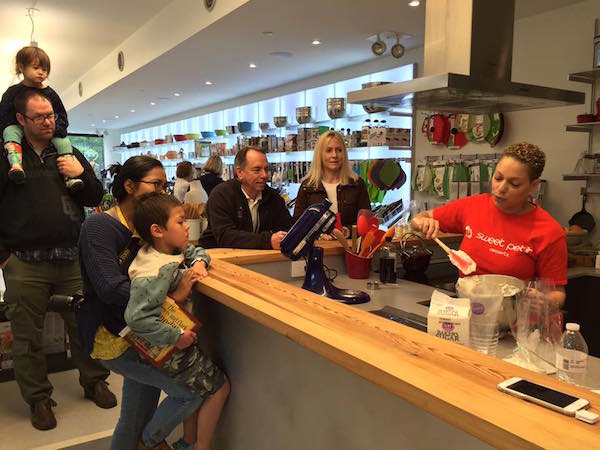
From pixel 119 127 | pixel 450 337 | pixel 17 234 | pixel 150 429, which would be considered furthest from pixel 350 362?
pixel 119 127

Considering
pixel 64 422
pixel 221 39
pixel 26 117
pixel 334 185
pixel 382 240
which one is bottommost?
pixel 64 422

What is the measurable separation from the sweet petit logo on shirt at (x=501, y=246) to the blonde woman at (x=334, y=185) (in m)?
1.28

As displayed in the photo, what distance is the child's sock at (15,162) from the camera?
2.63m

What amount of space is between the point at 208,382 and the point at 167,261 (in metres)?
0.53

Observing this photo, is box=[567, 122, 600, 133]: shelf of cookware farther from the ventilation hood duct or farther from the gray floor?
the gray floor

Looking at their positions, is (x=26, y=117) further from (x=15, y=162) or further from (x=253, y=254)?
(x=253, y=254)

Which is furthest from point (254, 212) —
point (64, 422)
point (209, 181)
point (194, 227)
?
point (209, 181)

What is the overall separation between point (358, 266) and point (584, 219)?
2354 mm

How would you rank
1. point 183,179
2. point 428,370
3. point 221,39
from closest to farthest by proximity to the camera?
point 428,370
point 221,39
point 183,179

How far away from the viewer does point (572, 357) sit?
4.02 feet

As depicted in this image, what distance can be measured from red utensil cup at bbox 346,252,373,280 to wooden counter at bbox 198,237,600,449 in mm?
861

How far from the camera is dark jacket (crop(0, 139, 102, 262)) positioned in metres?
2.77

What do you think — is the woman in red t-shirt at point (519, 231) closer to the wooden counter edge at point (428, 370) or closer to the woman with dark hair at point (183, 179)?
the wooden counter edge at point (428, 370)

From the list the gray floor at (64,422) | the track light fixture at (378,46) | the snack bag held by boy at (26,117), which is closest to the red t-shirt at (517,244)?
the gray floor at (64,422)
